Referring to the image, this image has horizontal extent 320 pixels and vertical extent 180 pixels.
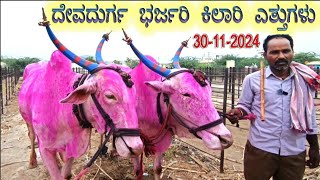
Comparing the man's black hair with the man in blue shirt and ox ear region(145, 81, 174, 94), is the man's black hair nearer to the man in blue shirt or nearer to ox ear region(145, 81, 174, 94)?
the man in blue shirt

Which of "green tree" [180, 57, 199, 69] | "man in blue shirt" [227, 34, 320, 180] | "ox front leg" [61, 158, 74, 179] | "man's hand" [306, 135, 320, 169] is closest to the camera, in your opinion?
"man in blue shirt" [227, 34, 320, 180]

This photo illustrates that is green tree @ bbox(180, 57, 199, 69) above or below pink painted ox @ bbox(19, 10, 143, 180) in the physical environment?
above

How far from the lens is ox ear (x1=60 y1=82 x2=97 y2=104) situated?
2270mm

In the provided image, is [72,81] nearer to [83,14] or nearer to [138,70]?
[138,70]

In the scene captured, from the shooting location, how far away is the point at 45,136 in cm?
282

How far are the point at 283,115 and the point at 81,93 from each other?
1647 mm

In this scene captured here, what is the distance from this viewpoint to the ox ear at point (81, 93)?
227cm

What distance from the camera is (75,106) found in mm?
2600

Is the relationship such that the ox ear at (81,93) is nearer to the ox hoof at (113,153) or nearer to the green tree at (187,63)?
the ox hoof at (113,153)

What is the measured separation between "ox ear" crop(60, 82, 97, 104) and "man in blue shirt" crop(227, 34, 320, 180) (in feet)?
4.04

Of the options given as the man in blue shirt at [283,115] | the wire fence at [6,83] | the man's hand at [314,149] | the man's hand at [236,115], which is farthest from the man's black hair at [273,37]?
the wire fence at [6,83]

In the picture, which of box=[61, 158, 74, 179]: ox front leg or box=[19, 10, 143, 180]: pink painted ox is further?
box=[61, 158, 74, 179]: ox front leg

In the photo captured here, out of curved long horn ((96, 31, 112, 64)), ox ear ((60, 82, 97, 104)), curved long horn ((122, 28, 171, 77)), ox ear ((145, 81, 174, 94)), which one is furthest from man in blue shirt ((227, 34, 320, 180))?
curved long horn ((96, 31, 112, 64))

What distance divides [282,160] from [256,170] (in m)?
0.24
